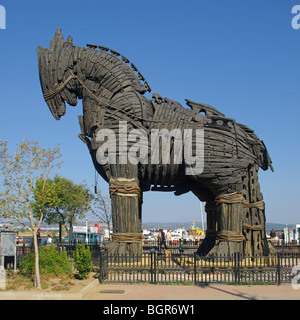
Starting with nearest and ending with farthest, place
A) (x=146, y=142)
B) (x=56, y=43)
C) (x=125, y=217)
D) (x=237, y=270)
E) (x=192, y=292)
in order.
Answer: (x=192, y=292) < (x=237, y=270) < (x=125, y=217) < (x=146, y=142) < (x=56, y=43)

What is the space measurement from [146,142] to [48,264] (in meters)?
5.55

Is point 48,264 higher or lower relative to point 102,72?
lower

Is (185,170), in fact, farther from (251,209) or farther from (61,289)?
(61,289)

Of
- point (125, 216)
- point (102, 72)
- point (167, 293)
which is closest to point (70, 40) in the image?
point (102, 72)

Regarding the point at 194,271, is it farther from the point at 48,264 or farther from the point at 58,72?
the point at 58,72

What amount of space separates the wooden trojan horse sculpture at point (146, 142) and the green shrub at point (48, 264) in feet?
8.04

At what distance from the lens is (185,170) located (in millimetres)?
15422

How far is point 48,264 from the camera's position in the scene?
1320 cm

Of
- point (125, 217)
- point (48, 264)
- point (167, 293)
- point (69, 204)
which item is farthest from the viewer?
point (69, 204)

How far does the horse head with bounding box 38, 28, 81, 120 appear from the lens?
15641 millimetres

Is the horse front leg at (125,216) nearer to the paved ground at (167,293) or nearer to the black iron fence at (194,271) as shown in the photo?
the black iron fence at (194,271)

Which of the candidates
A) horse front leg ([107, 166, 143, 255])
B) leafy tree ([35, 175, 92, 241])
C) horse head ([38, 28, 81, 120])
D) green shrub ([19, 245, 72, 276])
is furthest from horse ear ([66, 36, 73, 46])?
leafy tree ([35, 175, 92, 241])

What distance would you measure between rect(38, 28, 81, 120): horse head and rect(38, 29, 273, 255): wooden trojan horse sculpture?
0.04 metres

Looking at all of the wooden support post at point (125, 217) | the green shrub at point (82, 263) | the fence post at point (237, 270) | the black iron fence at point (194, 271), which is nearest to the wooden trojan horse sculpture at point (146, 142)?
the wooden support post at point (125, 217)
